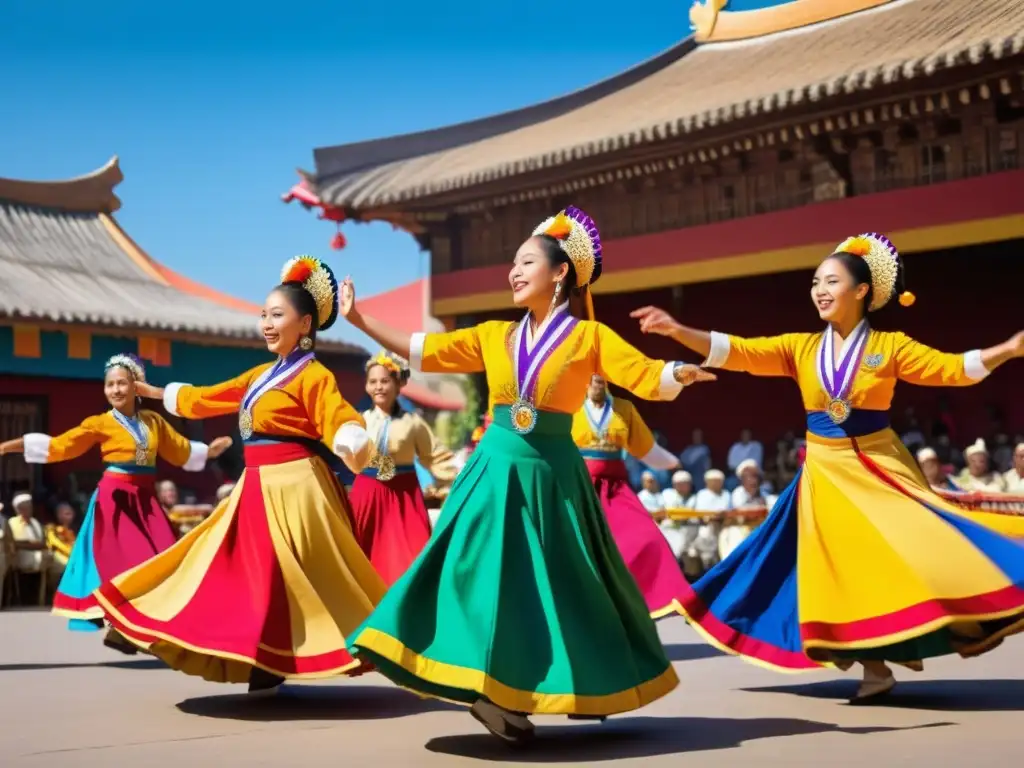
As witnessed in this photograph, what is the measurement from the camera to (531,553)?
15.8ft

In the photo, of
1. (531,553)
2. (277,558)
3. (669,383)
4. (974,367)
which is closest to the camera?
(531,553)

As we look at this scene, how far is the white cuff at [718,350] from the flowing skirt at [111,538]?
3.64 meters

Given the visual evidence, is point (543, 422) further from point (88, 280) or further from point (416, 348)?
point (88, 280)

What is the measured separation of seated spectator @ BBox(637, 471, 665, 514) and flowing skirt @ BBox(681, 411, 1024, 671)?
7.68 m

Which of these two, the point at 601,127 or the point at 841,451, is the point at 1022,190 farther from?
the point at 841,451

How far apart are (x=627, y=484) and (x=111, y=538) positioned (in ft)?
8.94

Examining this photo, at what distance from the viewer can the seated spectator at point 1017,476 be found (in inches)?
450

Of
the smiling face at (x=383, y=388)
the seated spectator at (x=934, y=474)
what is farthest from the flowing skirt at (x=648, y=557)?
the seated spectator at (x=934, y=474)

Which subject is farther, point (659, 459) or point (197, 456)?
point (197, 456)

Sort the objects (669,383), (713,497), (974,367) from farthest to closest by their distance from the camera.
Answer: (713,497), (974,367), (669,383)

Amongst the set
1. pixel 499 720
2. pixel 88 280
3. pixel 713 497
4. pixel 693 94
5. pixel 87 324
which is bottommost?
pixel 499 720

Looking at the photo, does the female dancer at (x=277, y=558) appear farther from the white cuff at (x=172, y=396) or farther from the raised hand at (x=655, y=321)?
the raised hand at (x=655, y=321)

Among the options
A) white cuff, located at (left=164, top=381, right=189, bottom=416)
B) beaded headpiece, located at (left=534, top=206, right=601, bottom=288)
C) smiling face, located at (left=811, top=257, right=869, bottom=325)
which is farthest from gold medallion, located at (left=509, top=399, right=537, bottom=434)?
white cuff, located at (left=164, top=381, right=189, bottom=416)

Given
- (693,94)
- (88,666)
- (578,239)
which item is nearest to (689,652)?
(88,666)
